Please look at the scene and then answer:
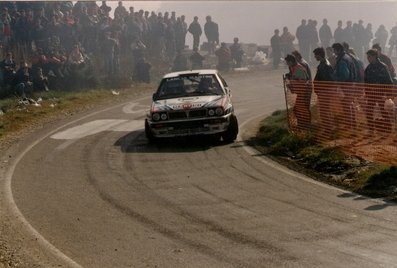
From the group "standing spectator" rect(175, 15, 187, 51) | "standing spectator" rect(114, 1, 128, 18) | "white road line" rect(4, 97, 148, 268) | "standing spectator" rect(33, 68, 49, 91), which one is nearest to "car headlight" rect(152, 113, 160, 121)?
"white road line" rect(4, 97, 148, 268)

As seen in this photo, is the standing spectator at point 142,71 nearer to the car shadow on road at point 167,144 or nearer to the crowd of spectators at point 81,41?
the crowd of spectators at point 81,41

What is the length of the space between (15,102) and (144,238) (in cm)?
1424

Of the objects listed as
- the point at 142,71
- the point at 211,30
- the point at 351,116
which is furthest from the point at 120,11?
the point at 351,116

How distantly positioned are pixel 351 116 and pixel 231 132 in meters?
2.75

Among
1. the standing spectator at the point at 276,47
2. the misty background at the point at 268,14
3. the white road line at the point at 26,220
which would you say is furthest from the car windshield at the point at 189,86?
the misty background at the point at 268,14

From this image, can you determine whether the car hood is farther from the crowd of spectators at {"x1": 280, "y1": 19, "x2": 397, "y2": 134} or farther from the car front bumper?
the crowd of spectators at {"x1": 280, "y1": 19, "x2": 397, "y2": 134}

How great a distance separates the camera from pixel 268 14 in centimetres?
6631

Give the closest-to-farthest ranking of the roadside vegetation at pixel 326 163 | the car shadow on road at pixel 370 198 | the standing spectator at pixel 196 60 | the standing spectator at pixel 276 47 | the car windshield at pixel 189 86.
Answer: the car shadow on road at pixel 370 198 → the roadside vegetation at pixel 326 163 → the car windshield at pixel 189 86 → the standing spectator at pixel 196 60 → the standing spectator at pixel 276 47

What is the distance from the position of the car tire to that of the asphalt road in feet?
0.71

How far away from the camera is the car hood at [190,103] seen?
13656mm

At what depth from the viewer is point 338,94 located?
41.0 feet

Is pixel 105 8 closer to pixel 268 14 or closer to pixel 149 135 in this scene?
pixel 149 135

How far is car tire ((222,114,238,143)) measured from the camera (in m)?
13.7

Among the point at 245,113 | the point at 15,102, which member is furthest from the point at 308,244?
the point at 15,102
